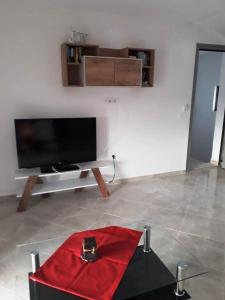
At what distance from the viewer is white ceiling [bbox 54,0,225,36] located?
287 cm

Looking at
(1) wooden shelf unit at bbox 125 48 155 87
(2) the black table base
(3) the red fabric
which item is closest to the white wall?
(1) wooden shelf unit at bbox 125 48 155 87

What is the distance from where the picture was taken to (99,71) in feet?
10.1

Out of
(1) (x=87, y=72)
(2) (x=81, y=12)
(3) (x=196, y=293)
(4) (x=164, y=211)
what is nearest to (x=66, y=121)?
(1) (x=87, y=72)

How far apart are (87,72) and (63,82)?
37 centimetres

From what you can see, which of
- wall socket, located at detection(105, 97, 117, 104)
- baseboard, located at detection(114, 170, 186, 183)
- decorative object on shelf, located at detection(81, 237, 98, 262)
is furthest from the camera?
baseboard, located at detection(114, 170, 186, 183)

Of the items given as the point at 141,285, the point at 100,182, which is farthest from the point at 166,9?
the point at 141,285

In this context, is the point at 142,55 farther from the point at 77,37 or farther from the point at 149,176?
the point at 149,176

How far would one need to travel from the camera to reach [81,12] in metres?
3.12

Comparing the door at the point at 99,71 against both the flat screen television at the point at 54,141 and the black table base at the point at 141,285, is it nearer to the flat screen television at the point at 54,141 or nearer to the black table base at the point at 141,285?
the flat screen television at the point at 54,141

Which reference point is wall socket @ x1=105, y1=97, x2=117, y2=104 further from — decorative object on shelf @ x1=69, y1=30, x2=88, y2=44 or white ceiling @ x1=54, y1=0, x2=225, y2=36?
white ceiling @ x1=54, y1=0, x2=225, y2=36

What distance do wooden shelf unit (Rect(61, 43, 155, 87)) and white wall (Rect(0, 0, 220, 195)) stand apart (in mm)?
121

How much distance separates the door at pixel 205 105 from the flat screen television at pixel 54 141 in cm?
257

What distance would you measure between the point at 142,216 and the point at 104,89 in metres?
1.78

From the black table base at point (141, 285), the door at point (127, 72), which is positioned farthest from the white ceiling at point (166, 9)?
the black table base at point (141, 285)
